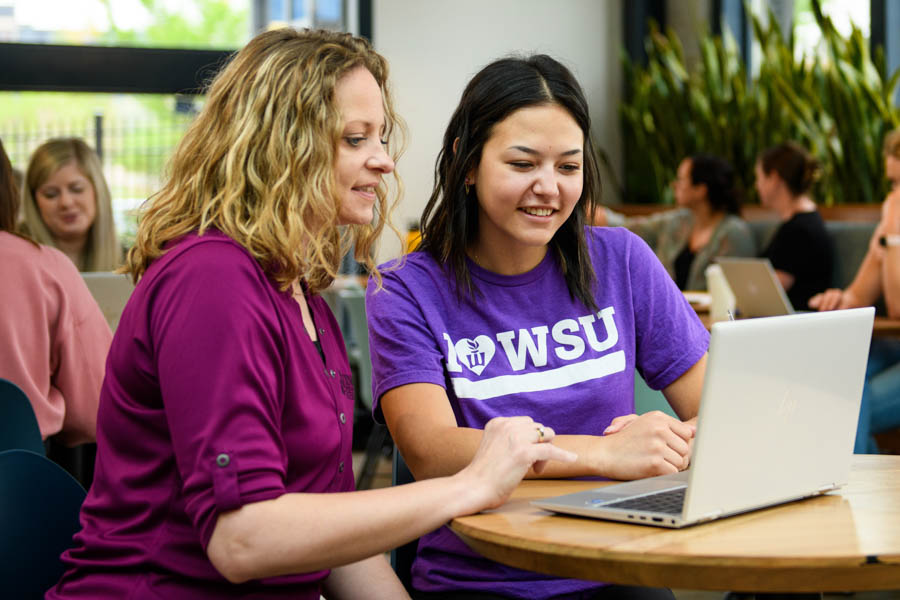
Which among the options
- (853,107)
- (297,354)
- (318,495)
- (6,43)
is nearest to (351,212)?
(297,354)

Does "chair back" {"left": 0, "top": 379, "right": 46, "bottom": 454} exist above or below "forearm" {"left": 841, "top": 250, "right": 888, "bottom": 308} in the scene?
above

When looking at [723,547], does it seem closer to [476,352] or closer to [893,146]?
[476,352]

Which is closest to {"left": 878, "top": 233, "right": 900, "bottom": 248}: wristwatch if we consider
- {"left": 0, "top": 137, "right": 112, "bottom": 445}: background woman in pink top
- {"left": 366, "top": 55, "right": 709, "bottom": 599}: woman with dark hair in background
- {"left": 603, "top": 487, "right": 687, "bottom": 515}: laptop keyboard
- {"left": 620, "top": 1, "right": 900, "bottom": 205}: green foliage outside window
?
{"left": 620, "top": 1, "right": 900, "bottom": 205}: green foliage outside window

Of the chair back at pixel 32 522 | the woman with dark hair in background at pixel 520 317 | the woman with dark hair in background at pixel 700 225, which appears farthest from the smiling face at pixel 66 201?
the woman with dark hair in background at pixel 700 225

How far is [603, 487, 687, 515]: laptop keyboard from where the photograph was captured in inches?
44.6

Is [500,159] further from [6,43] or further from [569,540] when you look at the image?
[6,43]

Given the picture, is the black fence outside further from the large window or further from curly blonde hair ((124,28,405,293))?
curly blonde hair ((124,28,405,293))

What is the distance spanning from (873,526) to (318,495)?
61 centimetres

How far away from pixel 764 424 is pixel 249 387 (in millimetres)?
554

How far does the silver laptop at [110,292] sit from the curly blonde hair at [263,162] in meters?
1.80

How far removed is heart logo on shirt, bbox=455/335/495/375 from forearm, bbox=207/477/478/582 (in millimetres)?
435

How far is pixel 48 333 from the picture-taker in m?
2.36

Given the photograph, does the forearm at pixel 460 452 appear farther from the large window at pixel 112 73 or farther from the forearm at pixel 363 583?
the large window at pixel 112 73

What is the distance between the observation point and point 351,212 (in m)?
1.31
